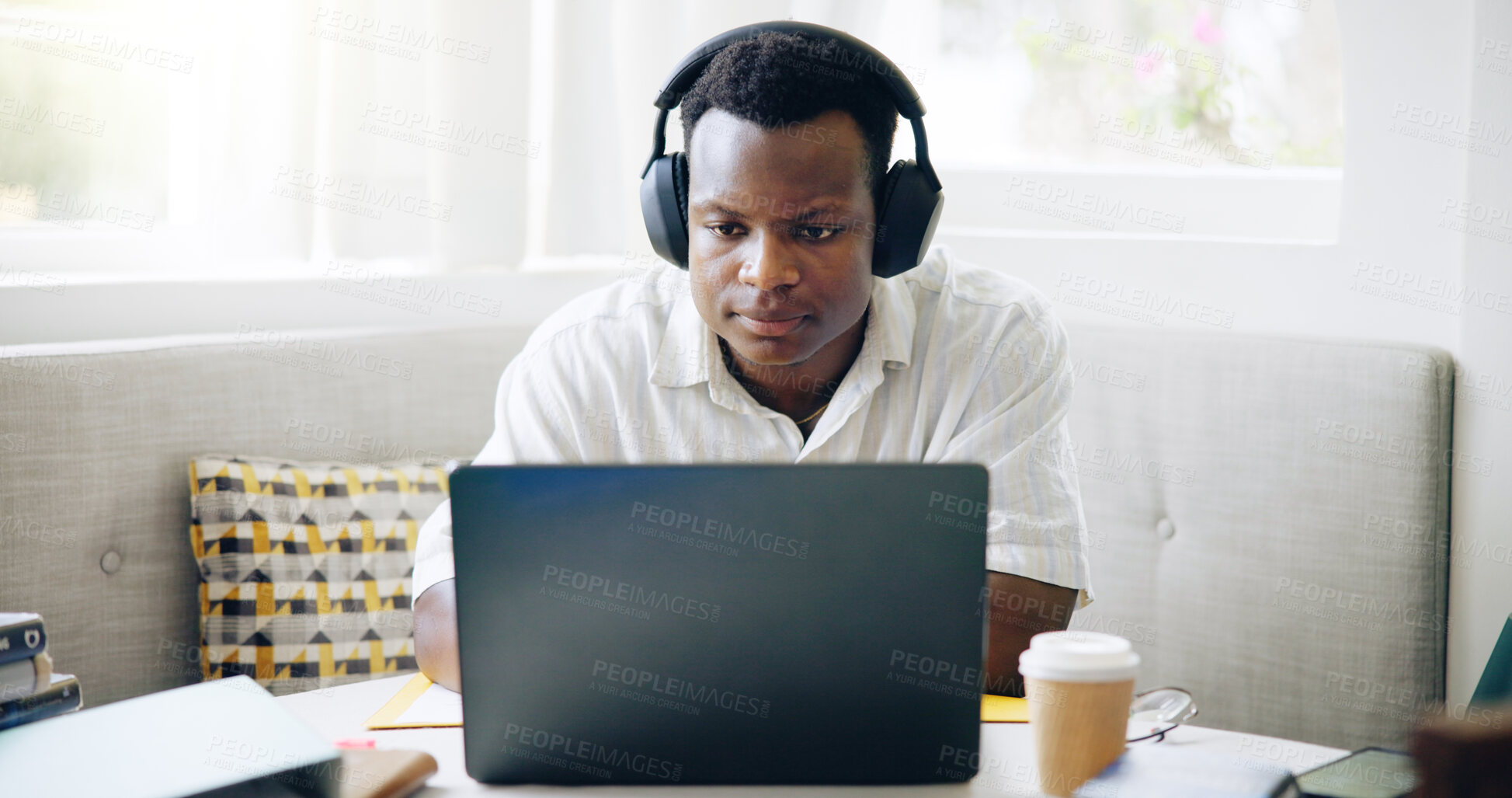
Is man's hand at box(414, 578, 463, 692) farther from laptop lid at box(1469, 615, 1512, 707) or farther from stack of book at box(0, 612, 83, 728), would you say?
laptop lid at box(1469, 615, 1512, 707)

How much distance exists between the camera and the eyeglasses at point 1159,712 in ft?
2.93

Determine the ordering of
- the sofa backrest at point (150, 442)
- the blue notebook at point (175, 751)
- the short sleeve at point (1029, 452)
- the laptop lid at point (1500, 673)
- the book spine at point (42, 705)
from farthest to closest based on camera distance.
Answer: the sofa backrest at point (150, 442)
the laptop lid at point (1500, 673)
the short sleeve at point (1029, 452)
the book spine at point (42, 705)
the blue notebook at point (175, 751)

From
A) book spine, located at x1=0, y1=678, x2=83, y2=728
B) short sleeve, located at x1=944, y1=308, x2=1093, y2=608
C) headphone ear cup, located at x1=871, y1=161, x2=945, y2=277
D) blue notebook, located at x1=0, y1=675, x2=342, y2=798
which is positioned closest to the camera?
blue notebook, located at x1=0, y1=675, x2=342, y2=798

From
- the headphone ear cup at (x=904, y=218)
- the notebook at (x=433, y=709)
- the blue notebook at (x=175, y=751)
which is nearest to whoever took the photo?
the blue notebook at (x=175, y=751)

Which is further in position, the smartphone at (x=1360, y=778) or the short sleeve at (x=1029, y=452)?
the short sleeve at (x=1029, y=452)

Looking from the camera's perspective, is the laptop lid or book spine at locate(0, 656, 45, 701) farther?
the laptop lid

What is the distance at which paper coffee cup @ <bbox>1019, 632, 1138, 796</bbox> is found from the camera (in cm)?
72

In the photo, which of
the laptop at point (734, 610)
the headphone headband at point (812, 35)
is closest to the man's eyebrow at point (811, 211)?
the headphone headband at point (812, 35)

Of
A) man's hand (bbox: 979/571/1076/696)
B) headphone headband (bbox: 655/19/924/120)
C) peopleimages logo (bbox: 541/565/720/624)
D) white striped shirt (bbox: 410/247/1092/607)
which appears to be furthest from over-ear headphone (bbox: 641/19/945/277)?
peopleimages logo (bbox: 541/565/720/624)

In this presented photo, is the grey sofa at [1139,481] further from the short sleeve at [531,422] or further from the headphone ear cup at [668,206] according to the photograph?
the headphone ear cup at [668,206]

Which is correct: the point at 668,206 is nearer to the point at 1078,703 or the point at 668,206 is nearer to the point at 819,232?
the point at 819,232

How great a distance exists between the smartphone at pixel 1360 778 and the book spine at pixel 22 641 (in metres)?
0.82

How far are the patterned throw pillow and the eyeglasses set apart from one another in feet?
3.32

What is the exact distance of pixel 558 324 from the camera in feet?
4.36
